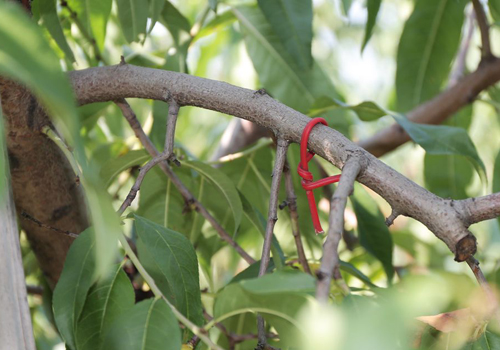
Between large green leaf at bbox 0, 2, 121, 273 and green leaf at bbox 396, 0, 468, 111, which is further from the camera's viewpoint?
green leaf at bbox 396, 0, 468, 111

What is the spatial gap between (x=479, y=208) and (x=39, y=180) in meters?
0.35

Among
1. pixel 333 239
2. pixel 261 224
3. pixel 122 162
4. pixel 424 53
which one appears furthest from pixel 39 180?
pixel 424 53

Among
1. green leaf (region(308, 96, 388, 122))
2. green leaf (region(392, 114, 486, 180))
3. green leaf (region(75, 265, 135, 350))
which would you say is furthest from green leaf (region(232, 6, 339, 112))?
green leaf (region(75, 265, 135, 350))

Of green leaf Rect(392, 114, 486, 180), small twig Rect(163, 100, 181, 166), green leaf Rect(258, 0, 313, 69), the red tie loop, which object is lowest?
the red tie loop

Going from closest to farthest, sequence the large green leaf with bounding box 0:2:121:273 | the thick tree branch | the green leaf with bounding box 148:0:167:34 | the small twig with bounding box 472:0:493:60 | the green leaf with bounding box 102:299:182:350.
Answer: the large green leaf with bounding box 0:2:121:273, the green leaf with bounding box 102:299:182:350, the green leaf with bounding box 148:0:167:34, the small twig with bounding box 472:0:493:60, the thick tree branch

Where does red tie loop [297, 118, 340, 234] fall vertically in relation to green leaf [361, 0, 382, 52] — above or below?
below

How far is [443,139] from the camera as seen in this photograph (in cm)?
60

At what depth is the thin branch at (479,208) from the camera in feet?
1.23

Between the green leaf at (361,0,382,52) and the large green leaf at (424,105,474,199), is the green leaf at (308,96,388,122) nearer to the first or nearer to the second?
the green leaf at (361,0,382,52)

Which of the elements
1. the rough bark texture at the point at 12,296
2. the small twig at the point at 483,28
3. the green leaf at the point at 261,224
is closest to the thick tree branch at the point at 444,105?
the small twig at the point at 483,28

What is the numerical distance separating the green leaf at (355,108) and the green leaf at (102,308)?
318 mm

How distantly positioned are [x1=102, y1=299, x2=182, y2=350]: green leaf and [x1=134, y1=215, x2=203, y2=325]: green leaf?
6 cm

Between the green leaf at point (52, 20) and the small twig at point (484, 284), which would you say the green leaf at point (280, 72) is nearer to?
the green leaf at point (52, 20)

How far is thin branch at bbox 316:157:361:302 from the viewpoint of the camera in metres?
0.29
